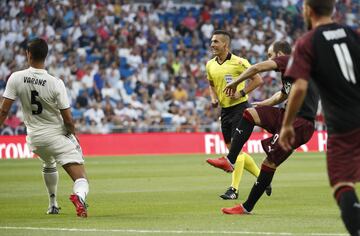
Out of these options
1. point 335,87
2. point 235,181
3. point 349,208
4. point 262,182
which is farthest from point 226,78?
point 349,208

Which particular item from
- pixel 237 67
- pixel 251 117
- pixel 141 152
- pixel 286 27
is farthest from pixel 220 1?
pixel 251 117

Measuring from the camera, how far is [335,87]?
763 centimetres

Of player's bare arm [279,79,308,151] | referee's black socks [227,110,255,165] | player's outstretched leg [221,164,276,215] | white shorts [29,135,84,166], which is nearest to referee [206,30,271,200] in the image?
referee's black socks [227,110,255,165]

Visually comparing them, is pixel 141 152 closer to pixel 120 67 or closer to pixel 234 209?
pixel 120 67

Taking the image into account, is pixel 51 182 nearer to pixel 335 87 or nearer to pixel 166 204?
pixel 166 204

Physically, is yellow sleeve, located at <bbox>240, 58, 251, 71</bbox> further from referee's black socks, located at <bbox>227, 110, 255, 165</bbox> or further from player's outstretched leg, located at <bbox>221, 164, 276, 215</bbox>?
player's outstretched leg, located at <bbox>221, 164, 276, 215</bbox>

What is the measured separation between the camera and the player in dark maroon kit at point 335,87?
24.7 feet

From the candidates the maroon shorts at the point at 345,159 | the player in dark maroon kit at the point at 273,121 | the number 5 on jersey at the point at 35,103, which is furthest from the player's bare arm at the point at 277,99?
the maroon shorts at the point at 345,159

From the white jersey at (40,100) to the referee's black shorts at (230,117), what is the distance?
4481 millimetres

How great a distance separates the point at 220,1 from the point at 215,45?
2488cm

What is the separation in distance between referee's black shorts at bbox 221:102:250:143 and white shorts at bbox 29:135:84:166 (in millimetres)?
4341

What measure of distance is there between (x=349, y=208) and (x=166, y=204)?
6.93 meters

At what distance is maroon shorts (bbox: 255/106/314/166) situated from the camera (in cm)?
1180

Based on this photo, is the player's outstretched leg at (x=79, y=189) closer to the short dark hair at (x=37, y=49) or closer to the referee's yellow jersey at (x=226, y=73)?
the short dark hair at (x=37, y=49)
